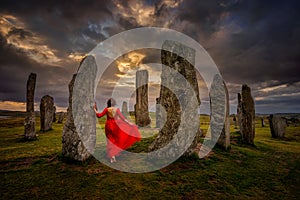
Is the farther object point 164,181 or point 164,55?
point 164,55

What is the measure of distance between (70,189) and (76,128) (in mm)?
2323

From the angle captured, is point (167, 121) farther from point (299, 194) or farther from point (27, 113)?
point (27, 113)

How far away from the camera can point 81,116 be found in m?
6.62

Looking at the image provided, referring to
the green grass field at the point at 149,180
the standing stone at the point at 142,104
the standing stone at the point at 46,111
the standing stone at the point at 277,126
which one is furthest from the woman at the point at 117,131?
the standing stone at the point at 277,126

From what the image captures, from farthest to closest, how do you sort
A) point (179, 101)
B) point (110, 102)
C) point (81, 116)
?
point (110, 102) → point (179, 101) → point (81, 116)

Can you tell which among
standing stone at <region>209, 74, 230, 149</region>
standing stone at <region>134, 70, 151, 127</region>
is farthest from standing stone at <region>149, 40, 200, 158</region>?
standing stone at <region>134, 70, 151, 127</region>

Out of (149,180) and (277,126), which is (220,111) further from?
(277,126)

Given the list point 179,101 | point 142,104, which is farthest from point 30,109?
point 179,101

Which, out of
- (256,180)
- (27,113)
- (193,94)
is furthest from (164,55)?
(27,113)

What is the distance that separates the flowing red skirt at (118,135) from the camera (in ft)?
23.3

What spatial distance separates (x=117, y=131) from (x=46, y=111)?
11.9 metres

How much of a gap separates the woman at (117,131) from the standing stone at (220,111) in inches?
184

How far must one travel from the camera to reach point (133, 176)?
554 cm

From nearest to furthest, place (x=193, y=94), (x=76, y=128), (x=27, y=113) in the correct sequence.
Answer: (x=76, y=128), (x=193, y=94), (x=27, y=113)
